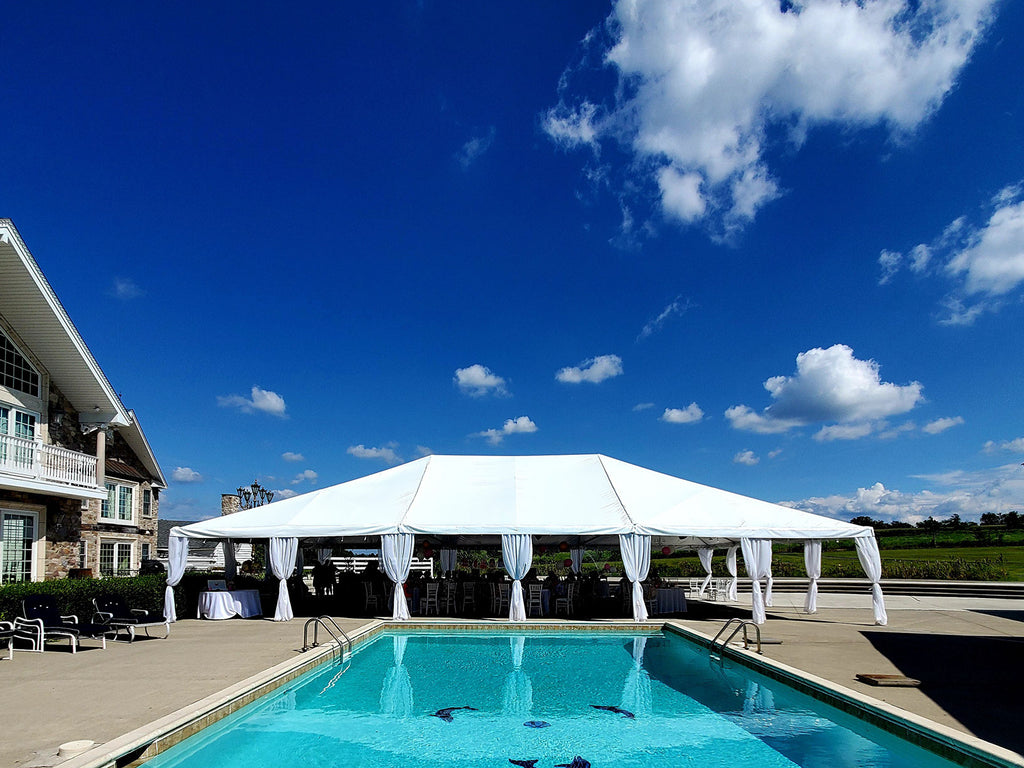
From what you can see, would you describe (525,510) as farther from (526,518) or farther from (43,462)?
(43,462)

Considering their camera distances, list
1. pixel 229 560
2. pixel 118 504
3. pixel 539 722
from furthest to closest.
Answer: pixel 118 504, pixel 229 560, pixel 539 722

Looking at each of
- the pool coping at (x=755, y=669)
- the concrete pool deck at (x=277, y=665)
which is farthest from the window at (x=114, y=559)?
the pool coping at (x=755, y=669)

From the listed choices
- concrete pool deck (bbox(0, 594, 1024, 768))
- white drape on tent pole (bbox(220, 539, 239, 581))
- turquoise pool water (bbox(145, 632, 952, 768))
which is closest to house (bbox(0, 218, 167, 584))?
white drape on tent pole (bbox(220, 539, 239, 581))

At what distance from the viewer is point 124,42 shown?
13953 millimetres

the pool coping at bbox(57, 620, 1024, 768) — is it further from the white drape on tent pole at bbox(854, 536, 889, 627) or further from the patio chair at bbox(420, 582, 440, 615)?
the patio chair at bbox(420, 582, 440, 615)

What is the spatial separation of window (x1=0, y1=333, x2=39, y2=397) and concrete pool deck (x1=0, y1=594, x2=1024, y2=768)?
6.50 metres

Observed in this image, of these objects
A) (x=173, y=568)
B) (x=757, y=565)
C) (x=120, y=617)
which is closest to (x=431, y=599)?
(x=173, y=568)

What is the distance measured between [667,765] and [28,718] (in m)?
5.87

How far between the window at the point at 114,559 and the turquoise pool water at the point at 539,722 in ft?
45.2

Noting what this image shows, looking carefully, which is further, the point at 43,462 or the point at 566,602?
the point at 566,602

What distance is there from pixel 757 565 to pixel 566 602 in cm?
454

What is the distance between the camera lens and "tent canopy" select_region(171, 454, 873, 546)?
14875 mm

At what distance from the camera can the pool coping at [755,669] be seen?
17.1 feet

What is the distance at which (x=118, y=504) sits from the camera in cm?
2188
